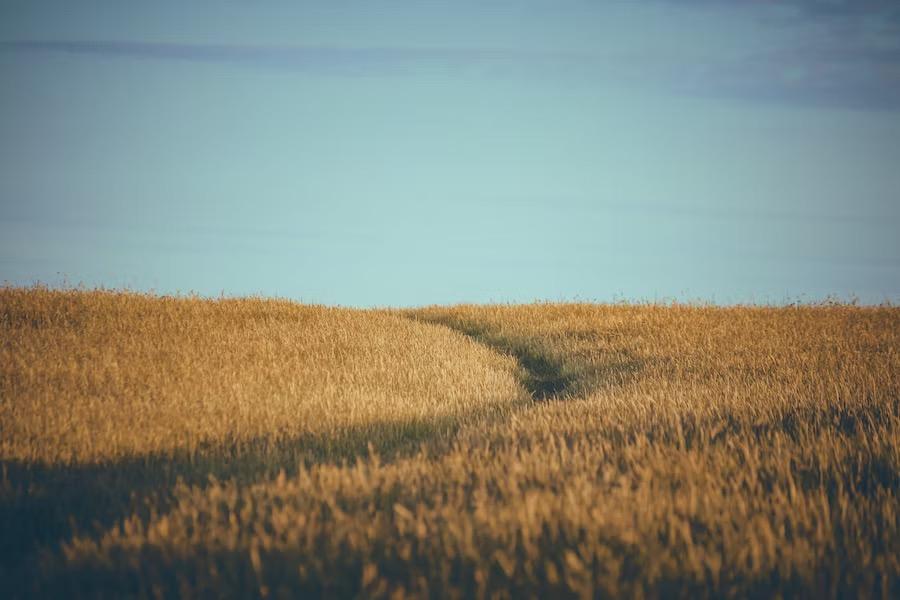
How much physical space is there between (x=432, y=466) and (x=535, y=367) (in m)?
8.72

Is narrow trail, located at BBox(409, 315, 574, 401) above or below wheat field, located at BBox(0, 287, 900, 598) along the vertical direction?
above

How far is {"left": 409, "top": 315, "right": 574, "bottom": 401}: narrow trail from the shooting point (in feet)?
33.1

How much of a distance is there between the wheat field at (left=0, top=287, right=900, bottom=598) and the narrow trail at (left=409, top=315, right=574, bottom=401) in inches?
3.2

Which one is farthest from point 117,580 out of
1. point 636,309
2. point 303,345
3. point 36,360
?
point 636,309

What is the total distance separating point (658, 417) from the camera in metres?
5.82

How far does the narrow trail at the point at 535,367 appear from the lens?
10094 millimetres

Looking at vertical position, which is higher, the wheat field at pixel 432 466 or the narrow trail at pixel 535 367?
the narrow trail at pixel 535 367

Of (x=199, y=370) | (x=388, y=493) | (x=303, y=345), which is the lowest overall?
(x=388, y=493)

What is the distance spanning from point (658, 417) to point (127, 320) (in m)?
10.4

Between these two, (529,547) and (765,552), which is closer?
(529,547)

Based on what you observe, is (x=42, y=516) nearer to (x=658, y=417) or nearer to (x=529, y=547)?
(x=529, y=547)

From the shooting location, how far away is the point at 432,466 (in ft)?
13.3

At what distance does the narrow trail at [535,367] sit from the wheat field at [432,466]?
3.2 inches

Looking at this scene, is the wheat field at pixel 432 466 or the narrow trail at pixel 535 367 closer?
the wheat field at pixel 432 466
